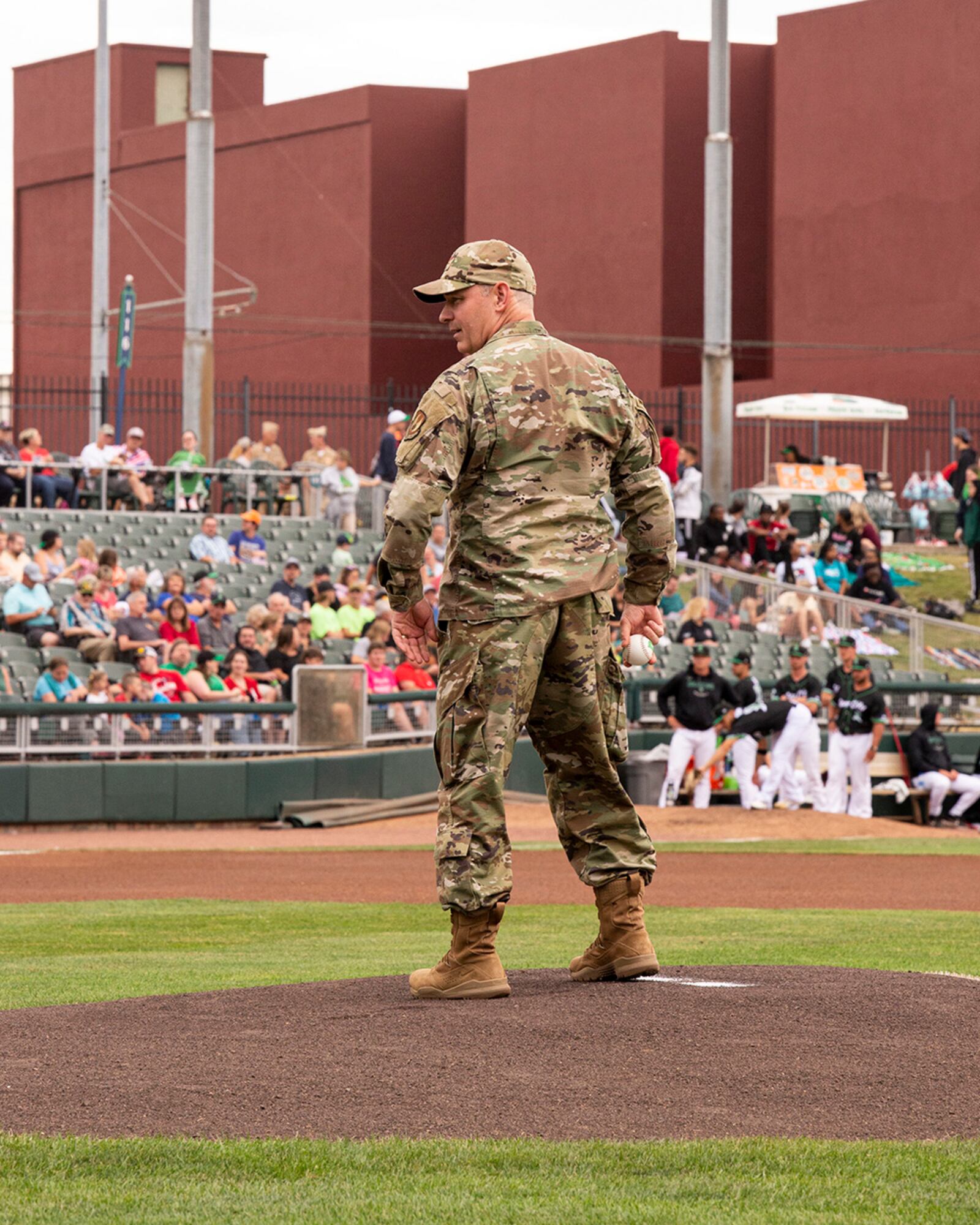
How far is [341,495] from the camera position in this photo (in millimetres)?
24000

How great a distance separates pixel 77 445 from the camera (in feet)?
145

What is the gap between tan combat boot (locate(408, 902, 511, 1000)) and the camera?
18.3 feet

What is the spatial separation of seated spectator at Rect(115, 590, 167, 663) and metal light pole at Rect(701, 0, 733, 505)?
1386cm

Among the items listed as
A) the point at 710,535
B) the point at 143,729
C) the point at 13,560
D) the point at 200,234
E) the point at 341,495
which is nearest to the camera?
the point at 143,729

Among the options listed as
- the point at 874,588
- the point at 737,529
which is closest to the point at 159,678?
the point at 874,588

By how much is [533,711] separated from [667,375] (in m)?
36.6

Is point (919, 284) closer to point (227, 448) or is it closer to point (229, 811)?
point (227, 448)

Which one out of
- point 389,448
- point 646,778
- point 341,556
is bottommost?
point 646,778

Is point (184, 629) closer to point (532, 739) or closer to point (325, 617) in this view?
point (325, 617)

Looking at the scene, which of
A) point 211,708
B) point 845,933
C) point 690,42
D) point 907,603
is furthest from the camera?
point 690,42

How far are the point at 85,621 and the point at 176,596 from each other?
0.89 meters

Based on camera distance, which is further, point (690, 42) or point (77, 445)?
point (77, 445)

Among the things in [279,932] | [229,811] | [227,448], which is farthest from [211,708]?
[227,448]

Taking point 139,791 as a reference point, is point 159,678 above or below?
above
